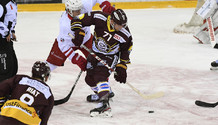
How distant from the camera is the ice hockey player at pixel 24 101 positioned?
8.14 feet

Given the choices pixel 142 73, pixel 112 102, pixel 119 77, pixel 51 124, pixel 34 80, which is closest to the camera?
pixel 34 80

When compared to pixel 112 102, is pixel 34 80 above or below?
above

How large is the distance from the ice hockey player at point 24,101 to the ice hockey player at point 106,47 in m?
1.11

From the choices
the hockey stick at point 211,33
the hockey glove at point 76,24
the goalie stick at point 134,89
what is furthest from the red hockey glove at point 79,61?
the hockey stick at point 211,33

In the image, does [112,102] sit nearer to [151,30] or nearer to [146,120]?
[146,120]

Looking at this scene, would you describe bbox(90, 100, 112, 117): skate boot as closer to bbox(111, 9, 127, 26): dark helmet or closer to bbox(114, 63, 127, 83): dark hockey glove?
bbox(114, 63, 127, 83): dark hockey glove

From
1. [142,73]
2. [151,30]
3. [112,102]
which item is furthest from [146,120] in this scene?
[151,30]

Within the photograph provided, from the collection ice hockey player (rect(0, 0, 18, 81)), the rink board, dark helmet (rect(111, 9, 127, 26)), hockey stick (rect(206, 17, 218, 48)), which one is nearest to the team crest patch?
dark helmet (rect(111, 9, 127, 26))

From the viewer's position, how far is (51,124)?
3461 mm

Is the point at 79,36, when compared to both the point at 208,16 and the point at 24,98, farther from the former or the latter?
the point at 208,16

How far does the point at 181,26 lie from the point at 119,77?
4297mm

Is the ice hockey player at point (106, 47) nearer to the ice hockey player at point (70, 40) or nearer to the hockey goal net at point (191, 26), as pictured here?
the ice hockey player at point (70, 40)

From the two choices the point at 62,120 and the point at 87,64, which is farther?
the point at 87,64

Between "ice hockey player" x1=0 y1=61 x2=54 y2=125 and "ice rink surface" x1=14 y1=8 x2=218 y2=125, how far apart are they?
929 mm
